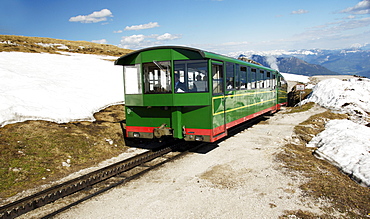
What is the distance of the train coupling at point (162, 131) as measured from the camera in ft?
30.1

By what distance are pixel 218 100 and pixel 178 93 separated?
1.60 metres

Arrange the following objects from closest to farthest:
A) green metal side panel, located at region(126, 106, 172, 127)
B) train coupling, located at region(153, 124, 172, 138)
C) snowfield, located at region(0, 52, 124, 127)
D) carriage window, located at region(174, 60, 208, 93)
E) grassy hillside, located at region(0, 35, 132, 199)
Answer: grassy hillside, located at region(0, 35, 132, 199), carriage window, located at region(174, 60, 208, 93), train coupling, located at region(153, 124, 172, 138), green metal side panel, located at region(126, 106, 172, 127), snowfield, located at region(0, 52, 124, 127)

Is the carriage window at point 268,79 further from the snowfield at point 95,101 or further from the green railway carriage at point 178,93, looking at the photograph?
the green railway carriage at point 178,93

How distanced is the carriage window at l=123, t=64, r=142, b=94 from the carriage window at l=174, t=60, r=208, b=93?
5.27ft

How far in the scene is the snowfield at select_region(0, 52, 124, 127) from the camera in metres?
11.7

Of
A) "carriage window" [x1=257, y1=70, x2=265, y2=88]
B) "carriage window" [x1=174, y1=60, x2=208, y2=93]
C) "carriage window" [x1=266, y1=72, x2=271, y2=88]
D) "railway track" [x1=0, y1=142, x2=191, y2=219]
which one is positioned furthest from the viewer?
"carriage window" [x1=266, y1=72, x2=271, y2=88]

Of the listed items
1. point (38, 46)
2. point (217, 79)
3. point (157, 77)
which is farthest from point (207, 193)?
point (38, 46)

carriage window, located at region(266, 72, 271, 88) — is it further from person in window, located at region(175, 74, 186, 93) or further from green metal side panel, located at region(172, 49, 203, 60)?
person in window, located at region(175, 74, 186, 93)

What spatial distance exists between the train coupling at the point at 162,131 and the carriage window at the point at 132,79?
161 centimetres

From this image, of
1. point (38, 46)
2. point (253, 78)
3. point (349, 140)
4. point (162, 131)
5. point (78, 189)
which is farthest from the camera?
point (38, 46)

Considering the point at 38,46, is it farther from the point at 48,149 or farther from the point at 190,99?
the point at 190,99

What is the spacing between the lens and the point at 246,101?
1259cm

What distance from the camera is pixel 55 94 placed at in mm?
14977

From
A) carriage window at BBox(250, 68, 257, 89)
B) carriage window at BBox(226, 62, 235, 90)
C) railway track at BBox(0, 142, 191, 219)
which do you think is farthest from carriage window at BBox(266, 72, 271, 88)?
railway track at BBox(0, 142, 191, 219)
